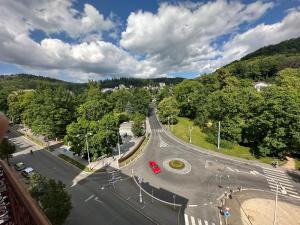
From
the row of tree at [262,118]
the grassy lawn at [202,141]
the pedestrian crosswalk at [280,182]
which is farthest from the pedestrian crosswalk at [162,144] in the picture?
the pedestrian crosswalk at [280,182]

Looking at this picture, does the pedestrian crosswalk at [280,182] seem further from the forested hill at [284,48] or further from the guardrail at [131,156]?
the forested hill at [284,48]

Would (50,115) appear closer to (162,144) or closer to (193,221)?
(162,144)

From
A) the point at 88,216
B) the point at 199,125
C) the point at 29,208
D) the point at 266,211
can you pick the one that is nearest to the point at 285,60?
the point at 199,125

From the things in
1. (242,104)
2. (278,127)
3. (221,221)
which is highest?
(242,104)

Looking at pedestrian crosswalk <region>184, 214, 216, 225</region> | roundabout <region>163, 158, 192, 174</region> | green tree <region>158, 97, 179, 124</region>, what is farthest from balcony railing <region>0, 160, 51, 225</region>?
green tree <region>158, 97, 179, 124</region>

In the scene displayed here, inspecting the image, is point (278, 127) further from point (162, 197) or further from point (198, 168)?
point (162, 197)

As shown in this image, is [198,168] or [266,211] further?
[198,168]

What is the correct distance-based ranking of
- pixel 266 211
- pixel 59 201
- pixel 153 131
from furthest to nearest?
pixel 153 131 → pixel 266 211 → pixel 59 201
